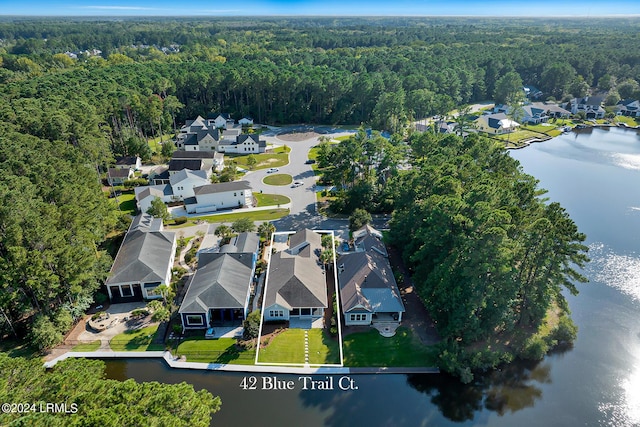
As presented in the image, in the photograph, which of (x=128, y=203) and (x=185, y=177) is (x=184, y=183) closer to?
(x=185, y=177)

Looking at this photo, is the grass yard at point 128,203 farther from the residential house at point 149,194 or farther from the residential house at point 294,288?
the residential house at point 294,288

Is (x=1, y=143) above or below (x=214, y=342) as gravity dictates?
above

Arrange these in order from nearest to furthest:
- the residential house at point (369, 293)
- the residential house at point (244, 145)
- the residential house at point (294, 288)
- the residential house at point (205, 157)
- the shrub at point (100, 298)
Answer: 1. the residential house at point (369, 293)
2. the residential house at point (294, 288)
3. the shrub at point (100, 298)
4. the residential house at point (205, 157)
5. the residential house at point (244, 145)

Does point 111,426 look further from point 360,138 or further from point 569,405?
point 360,138

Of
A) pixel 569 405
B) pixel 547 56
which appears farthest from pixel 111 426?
pixel 547 56

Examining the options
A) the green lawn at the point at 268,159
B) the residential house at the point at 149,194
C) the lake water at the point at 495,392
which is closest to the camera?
the lake water at the point at 495,392

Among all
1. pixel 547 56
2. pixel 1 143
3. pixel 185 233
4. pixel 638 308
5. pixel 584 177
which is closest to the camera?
pixel 638 308

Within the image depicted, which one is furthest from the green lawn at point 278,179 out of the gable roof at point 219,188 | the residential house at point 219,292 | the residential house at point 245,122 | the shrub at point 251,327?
the shrub at point 251,327
